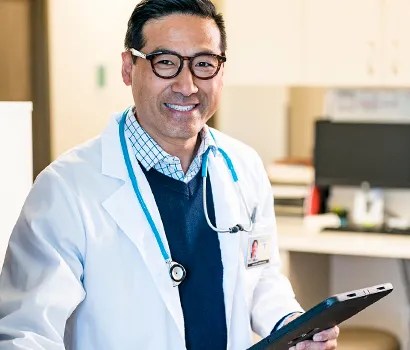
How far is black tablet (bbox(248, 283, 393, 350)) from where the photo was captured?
178 cm

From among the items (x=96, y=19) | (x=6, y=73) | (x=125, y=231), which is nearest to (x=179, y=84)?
(x=125, y=231)

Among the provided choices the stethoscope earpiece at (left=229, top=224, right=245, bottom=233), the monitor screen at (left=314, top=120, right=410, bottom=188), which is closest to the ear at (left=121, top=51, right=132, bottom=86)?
the stethoscope earpiece at (left=229, top=224, right=245, bottom=233)

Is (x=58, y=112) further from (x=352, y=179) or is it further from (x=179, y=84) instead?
(x=179, y=84)

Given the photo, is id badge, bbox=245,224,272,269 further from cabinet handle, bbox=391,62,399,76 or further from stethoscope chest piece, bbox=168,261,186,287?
cabinet handle, bbox=391,62,399,76

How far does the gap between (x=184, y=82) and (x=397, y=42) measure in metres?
2.18

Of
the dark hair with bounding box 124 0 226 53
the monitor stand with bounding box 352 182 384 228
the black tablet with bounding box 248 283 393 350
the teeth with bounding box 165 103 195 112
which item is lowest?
the monitor stand with bounding box 352 182 384 228

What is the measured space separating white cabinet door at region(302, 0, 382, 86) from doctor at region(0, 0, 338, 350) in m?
1.98

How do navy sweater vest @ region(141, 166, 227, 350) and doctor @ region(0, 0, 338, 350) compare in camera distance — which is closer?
doctor @ region(0, 0, 338, 350)

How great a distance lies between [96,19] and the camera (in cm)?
417

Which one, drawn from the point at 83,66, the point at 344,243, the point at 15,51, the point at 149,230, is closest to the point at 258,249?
the point at 149,230

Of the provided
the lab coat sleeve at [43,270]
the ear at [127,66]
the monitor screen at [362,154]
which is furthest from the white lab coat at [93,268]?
the monitor screen at [362,154]

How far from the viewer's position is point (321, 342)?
202cm

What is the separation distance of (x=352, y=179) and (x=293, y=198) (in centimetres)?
27

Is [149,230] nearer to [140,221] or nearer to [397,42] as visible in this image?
[140,221]
